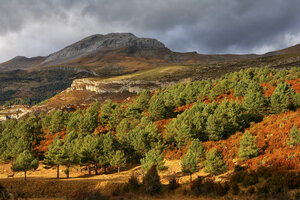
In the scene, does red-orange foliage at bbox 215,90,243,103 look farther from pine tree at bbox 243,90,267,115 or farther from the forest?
pine tree at bbox 243,90,267,115

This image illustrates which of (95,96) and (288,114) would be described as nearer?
(288,114)

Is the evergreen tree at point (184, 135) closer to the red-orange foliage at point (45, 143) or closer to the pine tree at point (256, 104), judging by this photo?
the pine tree at point (256, 104)

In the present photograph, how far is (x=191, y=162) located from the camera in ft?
88.5

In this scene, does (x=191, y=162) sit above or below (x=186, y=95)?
below

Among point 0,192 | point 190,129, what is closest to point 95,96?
point 190,129

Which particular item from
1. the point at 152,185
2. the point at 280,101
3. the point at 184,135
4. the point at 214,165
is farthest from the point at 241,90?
the point at 152,185

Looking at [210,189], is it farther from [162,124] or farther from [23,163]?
[23,163]

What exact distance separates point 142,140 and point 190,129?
33.4 ft

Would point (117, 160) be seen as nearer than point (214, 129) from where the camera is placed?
Yes

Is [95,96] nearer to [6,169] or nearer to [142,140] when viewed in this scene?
[6,169]

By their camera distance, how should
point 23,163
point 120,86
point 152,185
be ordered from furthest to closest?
point 120,86 → point 23,163 → point 152,185

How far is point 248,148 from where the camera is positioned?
28047 mm

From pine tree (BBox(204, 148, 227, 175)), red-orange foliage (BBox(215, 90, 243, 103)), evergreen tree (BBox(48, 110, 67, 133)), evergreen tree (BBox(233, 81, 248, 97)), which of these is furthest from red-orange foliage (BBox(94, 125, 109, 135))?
evergreen tree (BBox(233, 81, 248, 97))

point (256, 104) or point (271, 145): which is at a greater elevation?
point (256, 104)
